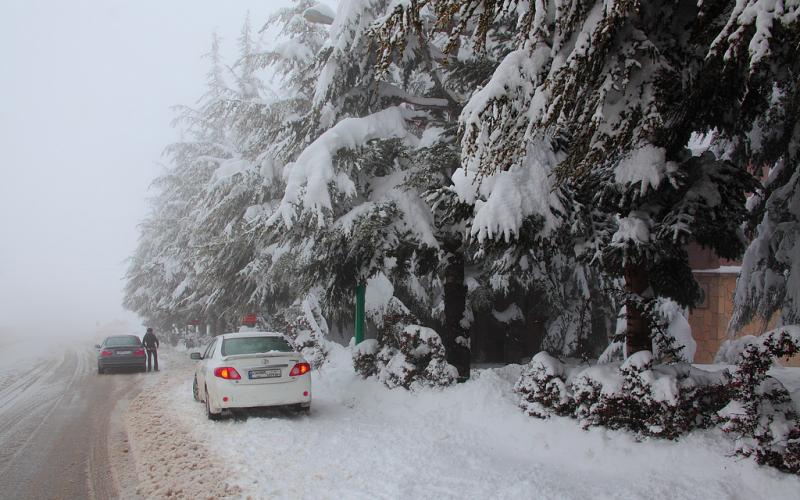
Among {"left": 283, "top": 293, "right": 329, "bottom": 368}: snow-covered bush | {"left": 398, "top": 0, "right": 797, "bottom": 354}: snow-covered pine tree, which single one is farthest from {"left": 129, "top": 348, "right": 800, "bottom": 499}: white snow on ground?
{"left": 283, "top": 293, "right": 329, "bottom": 368}: snow-covered bush

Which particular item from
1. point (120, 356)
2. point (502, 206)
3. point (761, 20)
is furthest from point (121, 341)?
point (761, 20)

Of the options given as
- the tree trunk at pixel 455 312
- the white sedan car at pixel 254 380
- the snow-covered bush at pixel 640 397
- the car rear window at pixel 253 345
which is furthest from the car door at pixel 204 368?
the snow-covered bush at pixel 640 397

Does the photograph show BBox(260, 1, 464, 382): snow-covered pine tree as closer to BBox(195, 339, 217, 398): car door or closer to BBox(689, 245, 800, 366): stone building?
BBox(195, 339, 217, 398): car door

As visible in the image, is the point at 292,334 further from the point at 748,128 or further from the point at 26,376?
the point at 748,128

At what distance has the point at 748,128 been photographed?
7359 mm

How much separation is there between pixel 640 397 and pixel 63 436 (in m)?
8.68

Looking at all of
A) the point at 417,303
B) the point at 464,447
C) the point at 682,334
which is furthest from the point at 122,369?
the point at 682,334

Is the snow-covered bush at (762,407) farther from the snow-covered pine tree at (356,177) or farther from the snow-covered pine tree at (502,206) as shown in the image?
the snow-covered pine tree at (356,177)

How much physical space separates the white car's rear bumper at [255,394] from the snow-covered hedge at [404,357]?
76.6 inches

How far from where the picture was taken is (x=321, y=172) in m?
9.37

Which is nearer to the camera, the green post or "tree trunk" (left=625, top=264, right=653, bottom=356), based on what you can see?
"tree trunk" (left=625, top=264, right=653, bottom=356)

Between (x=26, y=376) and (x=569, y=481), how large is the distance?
1934 cm

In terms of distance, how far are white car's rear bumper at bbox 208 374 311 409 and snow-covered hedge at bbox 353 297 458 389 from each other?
1947mm

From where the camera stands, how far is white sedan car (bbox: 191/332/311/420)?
939 cm
